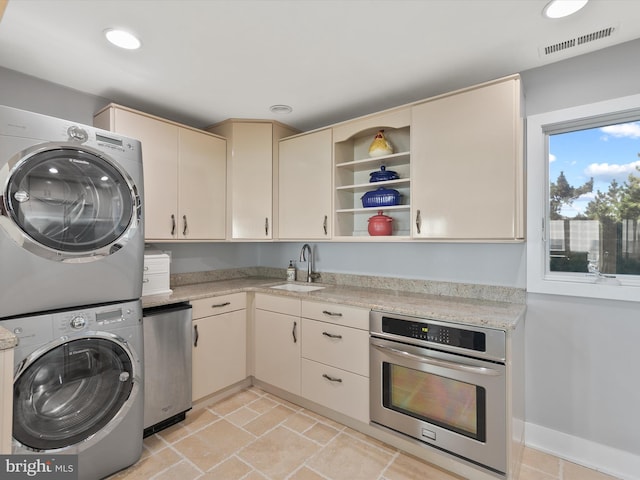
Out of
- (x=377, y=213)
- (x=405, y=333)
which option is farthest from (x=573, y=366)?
(x=377, y=213)

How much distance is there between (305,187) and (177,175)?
1070 mm

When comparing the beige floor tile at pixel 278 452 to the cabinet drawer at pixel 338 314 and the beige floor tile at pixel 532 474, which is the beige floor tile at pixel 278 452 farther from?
the beige floor tile at pixel 532 474

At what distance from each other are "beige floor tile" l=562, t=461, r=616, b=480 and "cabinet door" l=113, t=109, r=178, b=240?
304 cm

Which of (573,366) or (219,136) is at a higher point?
(219,136)

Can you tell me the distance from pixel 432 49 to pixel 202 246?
2.53m

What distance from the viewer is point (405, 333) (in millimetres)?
2000

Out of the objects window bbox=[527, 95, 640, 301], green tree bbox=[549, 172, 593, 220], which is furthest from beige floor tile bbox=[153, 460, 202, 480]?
green tree bbox=[549, 172, 593, 220]

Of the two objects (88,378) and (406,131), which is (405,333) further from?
(88,378)

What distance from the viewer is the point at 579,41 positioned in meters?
1.79

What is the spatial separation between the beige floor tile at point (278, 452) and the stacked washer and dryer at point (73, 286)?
2.27 feet

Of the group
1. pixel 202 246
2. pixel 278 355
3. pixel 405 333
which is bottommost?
pixel 278 355

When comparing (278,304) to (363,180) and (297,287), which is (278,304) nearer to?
(297,287)

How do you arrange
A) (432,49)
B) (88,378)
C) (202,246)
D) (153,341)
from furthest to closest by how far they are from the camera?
(202,246)
(153,341)
(432,49)
(88,378)

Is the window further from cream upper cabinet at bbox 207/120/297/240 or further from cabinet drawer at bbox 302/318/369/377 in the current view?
cream upper cabinet at bbox 207/120/297/240
